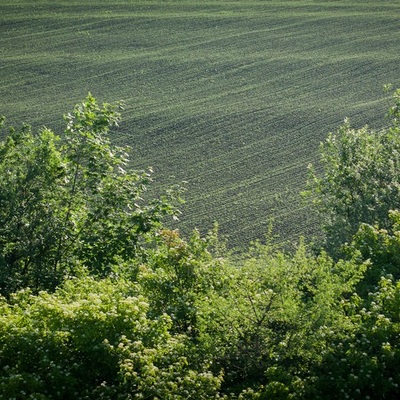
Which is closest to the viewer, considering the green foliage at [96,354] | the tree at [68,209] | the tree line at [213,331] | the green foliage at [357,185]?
the green foliage at [96,354]

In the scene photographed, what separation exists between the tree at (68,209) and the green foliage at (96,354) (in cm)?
589

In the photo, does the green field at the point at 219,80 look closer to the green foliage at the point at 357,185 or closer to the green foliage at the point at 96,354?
the green foliage at the point at 357,185

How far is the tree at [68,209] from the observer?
20531 mm

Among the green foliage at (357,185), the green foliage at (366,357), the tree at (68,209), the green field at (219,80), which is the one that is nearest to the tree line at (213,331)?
the green foliage at (366,357)

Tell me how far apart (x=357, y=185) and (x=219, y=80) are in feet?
89.7

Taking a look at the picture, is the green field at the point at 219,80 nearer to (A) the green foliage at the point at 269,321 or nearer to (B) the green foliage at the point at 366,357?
(A) the green foliage at the point at 269,321

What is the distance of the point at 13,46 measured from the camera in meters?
54.2

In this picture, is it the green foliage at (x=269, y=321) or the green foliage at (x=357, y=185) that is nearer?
the green foliage at (x=269, y=321)

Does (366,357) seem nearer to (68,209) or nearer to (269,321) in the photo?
(269,321)

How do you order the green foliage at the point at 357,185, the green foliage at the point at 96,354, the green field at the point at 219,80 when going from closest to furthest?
the green foliage at the point at 96,354 < the green foliage at the point at 357,185 < the green field at the point at 219,80

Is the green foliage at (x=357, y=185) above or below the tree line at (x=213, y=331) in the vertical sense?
above

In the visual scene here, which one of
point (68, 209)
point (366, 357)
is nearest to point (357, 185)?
point (68, 209)

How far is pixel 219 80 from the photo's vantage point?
48.9 metres

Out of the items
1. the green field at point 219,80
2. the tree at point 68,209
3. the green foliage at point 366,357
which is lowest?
the green foliage at point 366,357
